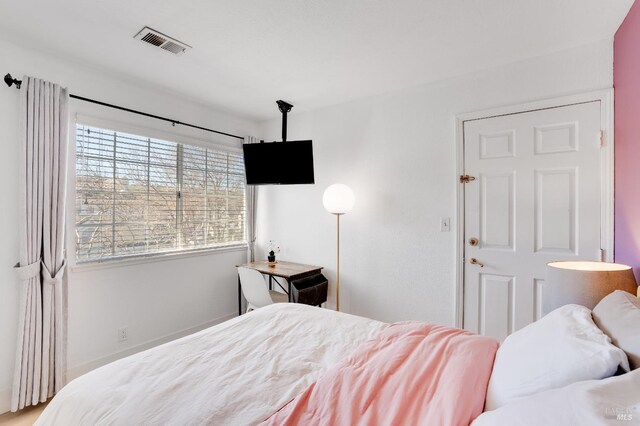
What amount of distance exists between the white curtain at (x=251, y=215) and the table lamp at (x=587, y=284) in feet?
9.45

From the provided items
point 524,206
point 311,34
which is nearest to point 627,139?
point 524,206

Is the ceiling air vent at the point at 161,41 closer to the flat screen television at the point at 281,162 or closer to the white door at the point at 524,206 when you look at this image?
the flat screen television at the point at 281,162

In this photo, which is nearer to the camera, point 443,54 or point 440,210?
point 443,54

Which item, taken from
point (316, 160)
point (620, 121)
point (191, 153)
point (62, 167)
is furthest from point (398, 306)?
point (62, 167)

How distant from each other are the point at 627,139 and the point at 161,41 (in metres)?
2.88

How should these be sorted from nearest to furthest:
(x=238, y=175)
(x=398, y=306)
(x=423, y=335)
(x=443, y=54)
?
(x=423, y=335) → (x=443, y=54) → (x=398, y=306) → (x=238, y=175)

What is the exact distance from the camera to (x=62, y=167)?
2.15 metres

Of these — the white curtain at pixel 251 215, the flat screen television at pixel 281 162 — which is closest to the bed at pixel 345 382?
the flat screen television at pixel 281 162

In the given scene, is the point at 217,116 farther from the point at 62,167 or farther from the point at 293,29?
the point at 293,29

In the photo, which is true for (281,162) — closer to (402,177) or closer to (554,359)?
(402,177)

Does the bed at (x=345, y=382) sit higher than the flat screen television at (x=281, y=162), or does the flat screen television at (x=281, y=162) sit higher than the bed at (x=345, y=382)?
the flat screen television at (x=281, y=162)

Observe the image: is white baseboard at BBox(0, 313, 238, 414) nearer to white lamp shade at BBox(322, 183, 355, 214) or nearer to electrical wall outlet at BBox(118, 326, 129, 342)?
electrical wall outlet at BBox(118, 326, 129, 342)

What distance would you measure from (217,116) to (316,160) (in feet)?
3.92

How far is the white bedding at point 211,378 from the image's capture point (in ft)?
3.07
